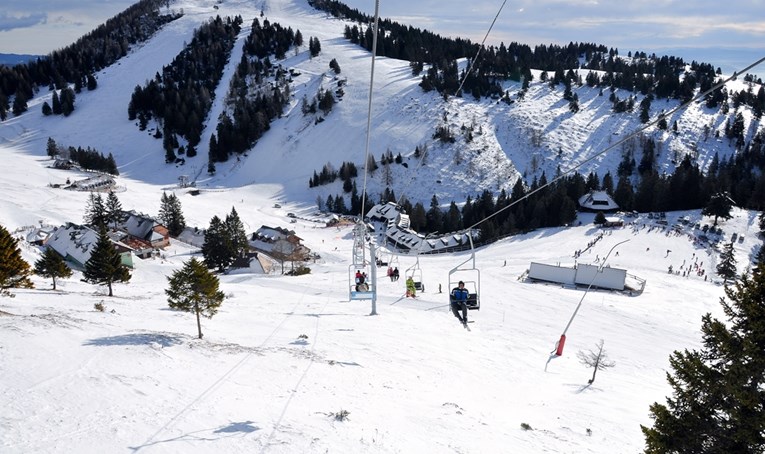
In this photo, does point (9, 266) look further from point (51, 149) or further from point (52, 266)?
point (51, 149)

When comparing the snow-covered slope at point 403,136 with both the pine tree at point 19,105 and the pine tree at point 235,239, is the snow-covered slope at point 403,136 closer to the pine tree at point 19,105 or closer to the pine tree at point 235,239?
the pine tree at point 19,105

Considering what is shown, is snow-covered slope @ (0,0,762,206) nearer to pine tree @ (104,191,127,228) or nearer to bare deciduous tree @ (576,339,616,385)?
pine tree @ (104,191,127,228)

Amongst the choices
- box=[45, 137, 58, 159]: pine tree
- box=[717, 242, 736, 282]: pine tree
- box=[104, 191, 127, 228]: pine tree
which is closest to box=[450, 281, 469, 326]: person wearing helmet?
box=[717, 242, 736, 282]: pine tree

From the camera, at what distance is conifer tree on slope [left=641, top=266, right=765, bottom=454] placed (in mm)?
7332

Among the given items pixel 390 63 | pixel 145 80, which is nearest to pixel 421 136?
pixel 390 63

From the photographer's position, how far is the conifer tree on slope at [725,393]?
733cm

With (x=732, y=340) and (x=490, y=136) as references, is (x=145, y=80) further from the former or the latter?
(x=732, y=340)

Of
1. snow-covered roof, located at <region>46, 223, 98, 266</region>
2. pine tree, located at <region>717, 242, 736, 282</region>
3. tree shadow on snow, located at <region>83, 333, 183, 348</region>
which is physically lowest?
snow-covered roof, located at <region>46, 223, 98, 266</region>

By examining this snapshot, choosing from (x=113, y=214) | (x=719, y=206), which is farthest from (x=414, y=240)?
(x=113, y=214)

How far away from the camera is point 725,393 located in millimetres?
7660

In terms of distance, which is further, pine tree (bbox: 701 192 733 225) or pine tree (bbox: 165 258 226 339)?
pine tree (bbox: 701 192 733 225)

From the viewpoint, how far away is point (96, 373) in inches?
424

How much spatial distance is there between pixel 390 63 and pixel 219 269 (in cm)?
10610

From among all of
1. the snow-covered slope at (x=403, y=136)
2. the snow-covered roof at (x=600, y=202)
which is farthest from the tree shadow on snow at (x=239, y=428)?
the snow-covered slope at (x=403, y=136)
